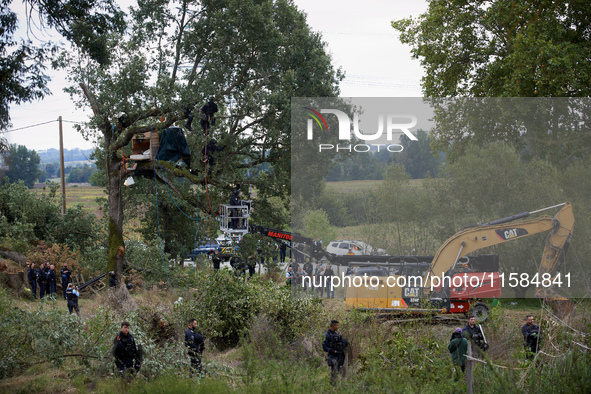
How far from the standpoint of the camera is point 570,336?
8578 mm

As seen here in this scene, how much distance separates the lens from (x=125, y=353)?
864 centimetres

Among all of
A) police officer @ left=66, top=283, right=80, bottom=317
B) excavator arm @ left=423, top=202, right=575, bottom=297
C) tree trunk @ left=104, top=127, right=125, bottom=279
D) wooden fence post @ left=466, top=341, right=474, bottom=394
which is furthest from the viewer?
tree trunk @ left=104, top=127, right=125, bottom=279

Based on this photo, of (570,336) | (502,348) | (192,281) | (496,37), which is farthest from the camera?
(496,37)

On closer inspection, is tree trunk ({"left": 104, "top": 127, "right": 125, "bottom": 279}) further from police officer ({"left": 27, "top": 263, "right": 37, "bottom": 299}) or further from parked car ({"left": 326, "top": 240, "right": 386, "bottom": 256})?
parked car ({"left": 326, "top": 240, "right": 386, "bottom": 256})

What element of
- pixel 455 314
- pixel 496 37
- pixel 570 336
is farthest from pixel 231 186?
pixel 570 336

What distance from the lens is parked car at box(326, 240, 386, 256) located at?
16.6m

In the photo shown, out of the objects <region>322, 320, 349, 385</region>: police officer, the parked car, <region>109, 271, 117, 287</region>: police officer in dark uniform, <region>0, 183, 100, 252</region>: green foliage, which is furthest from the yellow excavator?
<region>0, 183, 100, 252</region>: green foliage

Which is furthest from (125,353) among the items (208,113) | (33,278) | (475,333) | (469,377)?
(33,278)

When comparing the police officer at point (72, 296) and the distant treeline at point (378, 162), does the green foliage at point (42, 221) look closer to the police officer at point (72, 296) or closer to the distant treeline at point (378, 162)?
the police officer at point (72, 296)

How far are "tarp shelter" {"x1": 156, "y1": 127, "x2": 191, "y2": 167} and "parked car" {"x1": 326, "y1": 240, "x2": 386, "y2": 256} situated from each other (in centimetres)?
583

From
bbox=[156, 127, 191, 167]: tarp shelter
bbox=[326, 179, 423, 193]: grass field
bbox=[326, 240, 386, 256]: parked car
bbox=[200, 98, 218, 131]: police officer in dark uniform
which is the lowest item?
bbox=[326, 240, 386, 256]: parked car

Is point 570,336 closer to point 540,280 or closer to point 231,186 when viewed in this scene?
point 540,280

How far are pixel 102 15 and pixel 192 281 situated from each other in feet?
24.7

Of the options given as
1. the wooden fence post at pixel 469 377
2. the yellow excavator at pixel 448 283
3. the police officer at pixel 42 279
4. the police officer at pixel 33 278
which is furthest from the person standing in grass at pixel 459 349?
the police officer at pixel 33 278
